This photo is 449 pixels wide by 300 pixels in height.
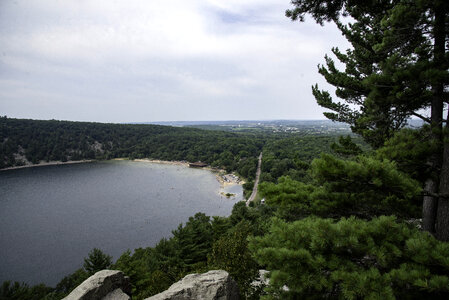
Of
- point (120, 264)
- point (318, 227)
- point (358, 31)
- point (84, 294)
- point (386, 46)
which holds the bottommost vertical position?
point (120, 264)

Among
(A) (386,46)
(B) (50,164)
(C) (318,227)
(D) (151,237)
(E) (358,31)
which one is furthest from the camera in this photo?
(B) (50,164)

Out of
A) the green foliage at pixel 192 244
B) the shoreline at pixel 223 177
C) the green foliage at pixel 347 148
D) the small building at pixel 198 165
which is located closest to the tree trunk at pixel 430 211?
the green foliage at pixel 347 148

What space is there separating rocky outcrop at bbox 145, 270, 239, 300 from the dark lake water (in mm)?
24551

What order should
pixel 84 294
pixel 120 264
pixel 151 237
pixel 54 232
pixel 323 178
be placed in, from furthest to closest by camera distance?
pixel 54 232 < pixel 151 237 < pixel 120 264 < pixel 84 294 < pixel 323 178

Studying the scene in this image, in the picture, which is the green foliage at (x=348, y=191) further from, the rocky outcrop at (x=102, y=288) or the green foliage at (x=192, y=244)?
the green foliage at (x=192, y=244)

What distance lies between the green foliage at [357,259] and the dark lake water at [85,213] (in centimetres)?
2892

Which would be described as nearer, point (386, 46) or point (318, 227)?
point (318, 227)

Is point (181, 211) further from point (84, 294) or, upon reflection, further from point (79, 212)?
point (84, 294)

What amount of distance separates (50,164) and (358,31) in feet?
411

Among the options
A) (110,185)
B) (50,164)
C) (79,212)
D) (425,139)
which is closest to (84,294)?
(425,139)

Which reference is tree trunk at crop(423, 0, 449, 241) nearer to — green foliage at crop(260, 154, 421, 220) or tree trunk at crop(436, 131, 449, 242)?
tree trunk at crop(436, 131, 449, 242)

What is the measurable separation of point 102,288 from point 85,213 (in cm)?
4176

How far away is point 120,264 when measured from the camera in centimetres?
1302

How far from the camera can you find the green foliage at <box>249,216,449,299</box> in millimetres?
A: 2674
